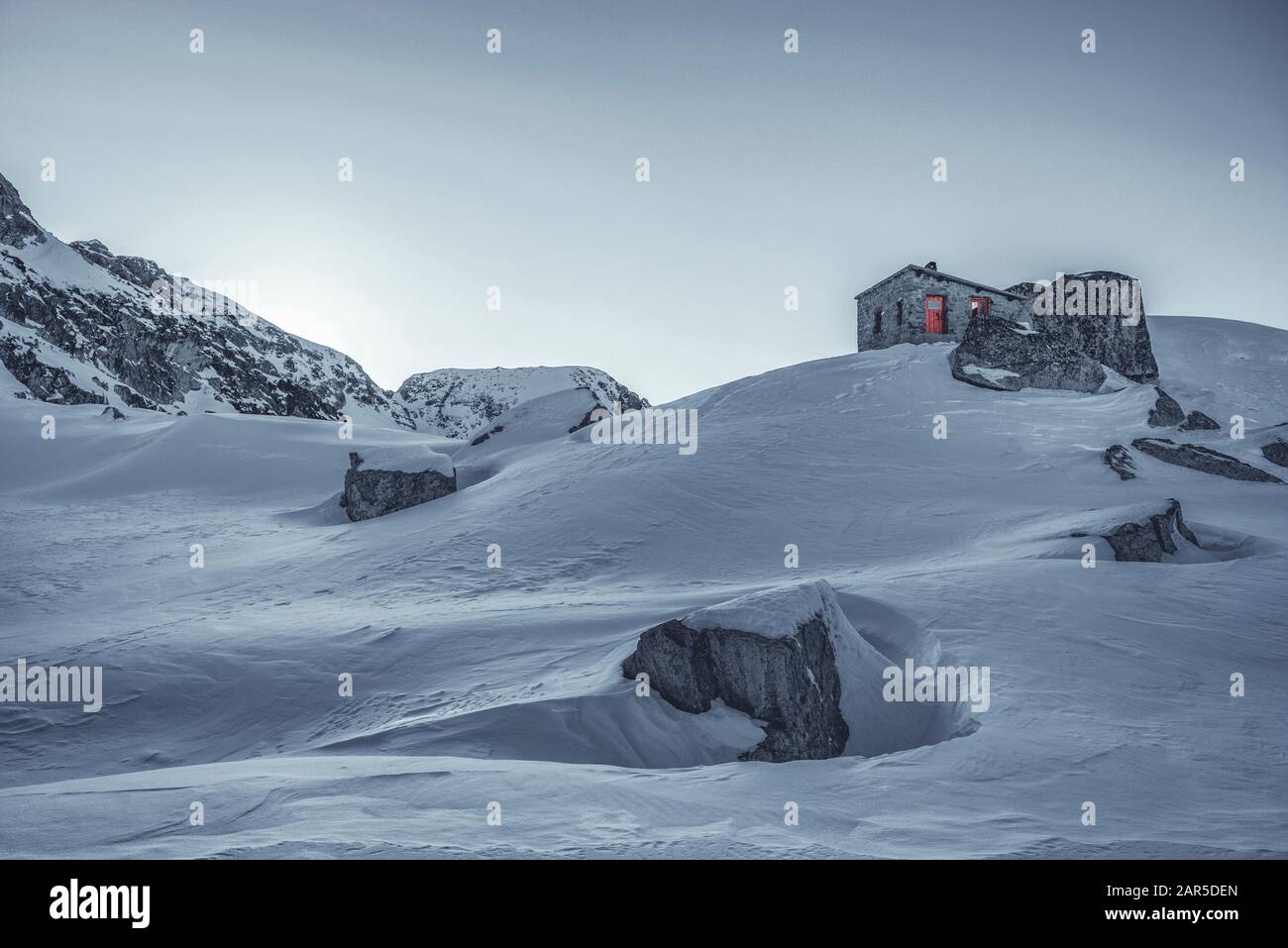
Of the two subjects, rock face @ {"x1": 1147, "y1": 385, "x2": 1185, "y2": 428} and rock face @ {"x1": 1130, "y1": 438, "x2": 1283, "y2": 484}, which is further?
rock face @ {"x1": 1147, "y1": 385, "x2": 1185, "y2": 428}

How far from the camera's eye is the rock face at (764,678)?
622 centimetres

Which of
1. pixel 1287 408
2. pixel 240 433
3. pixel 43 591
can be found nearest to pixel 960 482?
pixel 43 591

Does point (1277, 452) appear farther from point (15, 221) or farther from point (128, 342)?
point (15, 221)

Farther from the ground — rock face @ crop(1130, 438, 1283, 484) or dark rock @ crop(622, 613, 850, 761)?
rock face @ crop(1130, 438, 1283, 484)

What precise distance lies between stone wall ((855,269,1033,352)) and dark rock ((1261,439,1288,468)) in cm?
1416

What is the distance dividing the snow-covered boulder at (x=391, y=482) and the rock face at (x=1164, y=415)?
591 inches

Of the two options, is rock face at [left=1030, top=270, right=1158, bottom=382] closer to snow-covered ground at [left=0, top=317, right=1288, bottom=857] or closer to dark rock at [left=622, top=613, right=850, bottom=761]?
snow-covered ground at [left=0, top=317, right=1288, bottom=857]

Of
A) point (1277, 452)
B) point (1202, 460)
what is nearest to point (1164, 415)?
point (1277, 452)

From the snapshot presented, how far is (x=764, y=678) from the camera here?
6273 millimetres

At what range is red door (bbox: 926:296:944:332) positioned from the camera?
30.8m

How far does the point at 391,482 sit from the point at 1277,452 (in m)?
17.9

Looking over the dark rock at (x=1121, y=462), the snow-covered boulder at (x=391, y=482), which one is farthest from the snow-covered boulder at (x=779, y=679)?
the snow-covered boulder at (x=391, y=482)

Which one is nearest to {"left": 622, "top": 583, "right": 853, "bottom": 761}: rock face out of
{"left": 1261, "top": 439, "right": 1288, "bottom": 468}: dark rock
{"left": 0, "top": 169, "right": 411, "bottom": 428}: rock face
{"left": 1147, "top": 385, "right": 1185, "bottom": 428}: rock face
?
{"left": 1147, "top": 385, "right": 1185, "bottom": 428}: rock face
